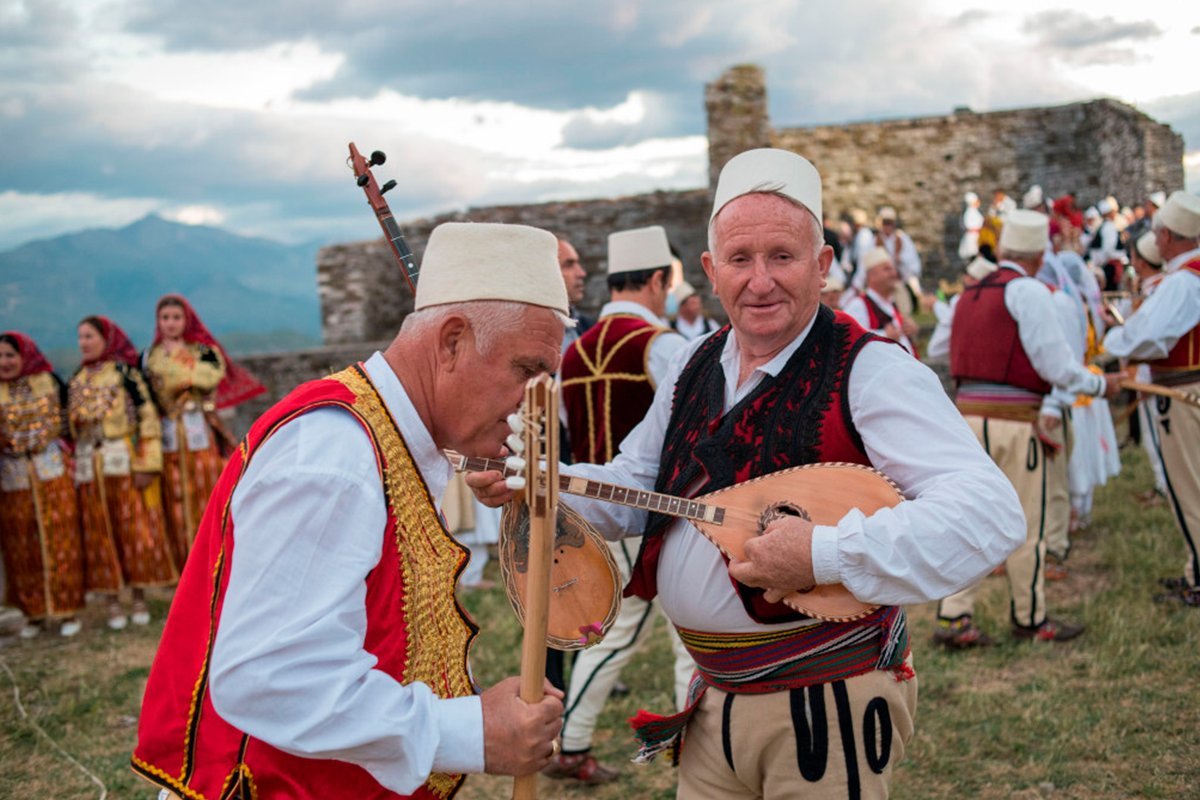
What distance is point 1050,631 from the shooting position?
5969mm

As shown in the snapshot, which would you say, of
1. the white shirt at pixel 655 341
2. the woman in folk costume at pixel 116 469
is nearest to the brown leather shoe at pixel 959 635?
the white shirt at pixel 655 341

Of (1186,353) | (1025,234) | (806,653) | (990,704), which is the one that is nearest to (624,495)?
(806,653)

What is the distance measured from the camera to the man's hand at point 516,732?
5.77ft

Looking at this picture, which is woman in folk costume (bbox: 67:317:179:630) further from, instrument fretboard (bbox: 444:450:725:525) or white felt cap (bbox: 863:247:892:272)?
instrument fretboard (bbox: 444:450:725:525)

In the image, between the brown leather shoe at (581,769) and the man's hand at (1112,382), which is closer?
the brown leather shoe at (581,769)

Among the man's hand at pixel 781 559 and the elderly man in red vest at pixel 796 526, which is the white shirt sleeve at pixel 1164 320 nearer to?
the elderly man in red vest at pixel 796 526

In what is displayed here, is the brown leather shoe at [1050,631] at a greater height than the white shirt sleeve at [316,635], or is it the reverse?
the white shirt sleeve at [316,635]

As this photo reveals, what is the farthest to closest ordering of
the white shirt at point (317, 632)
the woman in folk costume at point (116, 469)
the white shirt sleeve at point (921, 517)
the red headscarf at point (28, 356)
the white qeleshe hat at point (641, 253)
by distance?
the woman in folk costume at point (116, 469) → the red headscarf at point (28, 356) → the white qeleshe hat at point (641, 253) → the white shirt sleeve at point (921, 517) → the white shirt at point (317, 632)

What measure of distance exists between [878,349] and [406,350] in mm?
1063

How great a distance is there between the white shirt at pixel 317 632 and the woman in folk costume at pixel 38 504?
688 centimetres

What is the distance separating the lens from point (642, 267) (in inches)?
204

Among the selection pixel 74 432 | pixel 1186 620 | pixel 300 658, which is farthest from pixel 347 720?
pixel 74 432

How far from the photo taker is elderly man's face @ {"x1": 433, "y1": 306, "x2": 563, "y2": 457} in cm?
193

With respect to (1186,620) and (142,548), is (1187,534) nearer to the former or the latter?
(1186,620)
